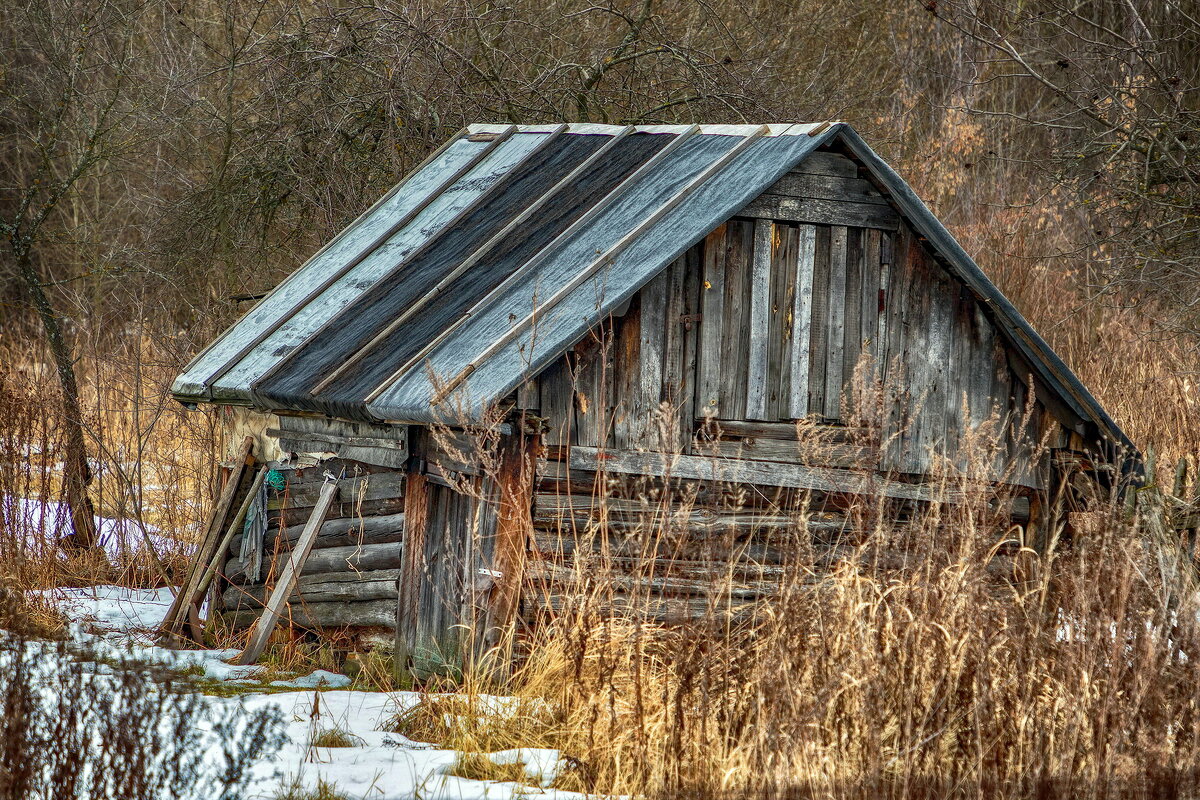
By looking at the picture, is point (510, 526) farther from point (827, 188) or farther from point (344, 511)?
point (827, 188)

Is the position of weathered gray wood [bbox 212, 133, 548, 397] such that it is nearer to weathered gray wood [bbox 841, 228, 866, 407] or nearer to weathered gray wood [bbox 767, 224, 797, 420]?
weathered gray wood [bbox 767, 224, 797, 420]

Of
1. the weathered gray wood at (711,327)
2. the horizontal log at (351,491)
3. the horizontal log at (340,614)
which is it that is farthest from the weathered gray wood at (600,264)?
the horizontal log at (340,614)

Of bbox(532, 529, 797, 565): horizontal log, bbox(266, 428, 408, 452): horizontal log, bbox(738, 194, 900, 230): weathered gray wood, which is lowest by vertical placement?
bbox(532, 529, 797, 565): horizontal log

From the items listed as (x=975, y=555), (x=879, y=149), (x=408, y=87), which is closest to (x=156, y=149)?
(x=408, y=87)

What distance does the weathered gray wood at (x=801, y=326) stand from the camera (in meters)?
7.89

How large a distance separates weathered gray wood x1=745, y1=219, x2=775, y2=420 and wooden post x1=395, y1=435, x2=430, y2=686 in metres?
1.95

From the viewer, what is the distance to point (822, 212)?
7914 mm

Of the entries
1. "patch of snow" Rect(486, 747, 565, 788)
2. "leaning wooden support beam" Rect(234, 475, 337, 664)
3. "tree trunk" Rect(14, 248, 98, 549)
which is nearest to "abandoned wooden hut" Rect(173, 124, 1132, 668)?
"leaning wooden support beam" Rect(234, 475, 337, 664)

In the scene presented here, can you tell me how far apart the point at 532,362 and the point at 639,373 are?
815mm

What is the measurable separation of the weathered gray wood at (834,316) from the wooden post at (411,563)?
7.89 feet

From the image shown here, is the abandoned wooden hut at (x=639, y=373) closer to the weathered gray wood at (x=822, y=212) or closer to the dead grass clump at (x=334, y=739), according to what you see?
the weathered gray wood at (x=822, y=212)

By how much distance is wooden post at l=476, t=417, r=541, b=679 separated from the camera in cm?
721

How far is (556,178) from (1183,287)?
26.2 ft

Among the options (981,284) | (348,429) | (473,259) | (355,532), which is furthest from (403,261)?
(981,284)
